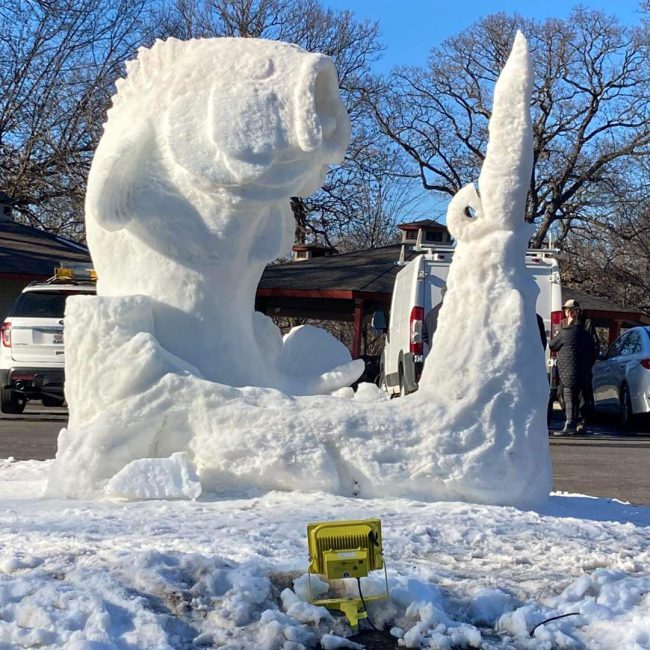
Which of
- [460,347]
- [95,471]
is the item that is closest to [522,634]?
[460,347]

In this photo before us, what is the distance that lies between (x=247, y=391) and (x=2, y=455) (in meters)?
5.01

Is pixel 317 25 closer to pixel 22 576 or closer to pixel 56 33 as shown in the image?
pixel 56 33

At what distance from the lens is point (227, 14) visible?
28.5 meters

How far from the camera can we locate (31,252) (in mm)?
22609

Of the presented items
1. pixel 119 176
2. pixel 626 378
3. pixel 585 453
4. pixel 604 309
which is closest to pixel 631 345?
pixel 626 378

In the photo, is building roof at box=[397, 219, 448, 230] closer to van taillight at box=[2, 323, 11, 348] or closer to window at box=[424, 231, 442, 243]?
window at box=[424, 231, 442, 243]

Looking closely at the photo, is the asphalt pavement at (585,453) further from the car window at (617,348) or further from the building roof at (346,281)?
the building roof at (346,281)

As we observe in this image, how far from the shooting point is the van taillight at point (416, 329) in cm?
1292

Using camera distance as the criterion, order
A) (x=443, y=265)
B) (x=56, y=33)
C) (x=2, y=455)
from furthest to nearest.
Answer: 1. (x=56, y=33)
2. (x=443, y=265)
3. (x=2, y=455)

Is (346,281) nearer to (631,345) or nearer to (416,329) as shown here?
(631,345)

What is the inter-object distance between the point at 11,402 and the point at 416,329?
5482 mm

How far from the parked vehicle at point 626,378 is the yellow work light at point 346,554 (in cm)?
1156

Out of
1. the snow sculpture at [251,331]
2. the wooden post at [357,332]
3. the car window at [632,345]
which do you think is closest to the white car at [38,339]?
the snow sculpture at [251,331]

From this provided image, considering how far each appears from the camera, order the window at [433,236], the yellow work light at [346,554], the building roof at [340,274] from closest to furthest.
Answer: the yellow work light at [346,554], the building roof at [340,274], the window at [433,236]
